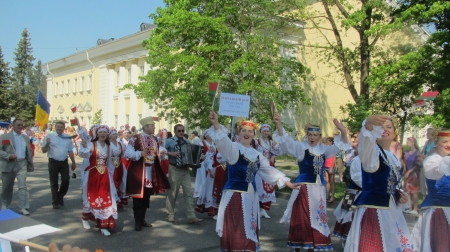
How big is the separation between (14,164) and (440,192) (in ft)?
26.6

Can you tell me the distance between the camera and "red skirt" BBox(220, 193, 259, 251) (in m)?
6.08

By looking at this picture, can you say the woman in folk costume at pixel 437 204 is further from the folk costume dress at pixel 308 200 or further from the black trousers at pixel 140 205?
the black trousers at pixel 140 205

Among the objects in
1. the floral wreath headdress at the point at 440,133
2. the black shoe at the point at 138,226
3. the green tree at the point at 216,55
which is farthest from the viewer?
the green tree at the point at 216,55

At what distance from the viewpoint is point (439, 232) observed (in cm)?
560

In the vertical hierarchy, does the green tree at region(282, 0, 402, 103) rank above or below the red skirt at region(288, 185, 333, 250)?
above

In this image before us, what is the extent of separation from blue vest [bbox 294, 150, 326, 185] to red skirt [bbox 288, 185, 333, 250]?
0.15 metres

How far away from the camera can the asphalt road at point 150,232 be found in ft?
25.5

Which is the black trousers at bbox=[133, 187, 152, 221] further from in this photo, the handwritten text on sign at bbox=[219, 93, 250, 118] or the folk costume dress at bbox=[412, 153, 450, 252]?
the folk costume dress at bbox=[412, 153, 450, 252]

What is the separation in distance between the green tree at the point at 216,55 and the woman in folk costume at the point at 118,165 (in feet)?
24.8

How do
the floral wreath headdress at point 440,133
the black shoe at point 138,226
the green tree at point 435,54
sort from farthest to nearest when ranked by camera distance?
the green tree at point 435,54, the black shoe at point 138,226, the floral wreath headdress at point 440,133

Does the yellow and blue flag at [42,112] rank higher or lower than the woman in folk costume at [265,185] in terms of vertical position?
higher

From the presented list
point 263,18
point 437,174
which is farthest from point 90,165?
point 263,18

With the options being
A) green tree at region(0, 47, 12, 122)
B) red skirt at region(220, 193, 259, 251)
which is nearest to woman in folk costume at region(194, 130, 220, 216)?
red skirt at region(220, 193, 259, 251)

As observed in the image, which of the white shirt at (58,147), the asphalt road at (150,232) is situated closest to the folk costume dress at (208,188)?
the asphalt road at (150,232)
